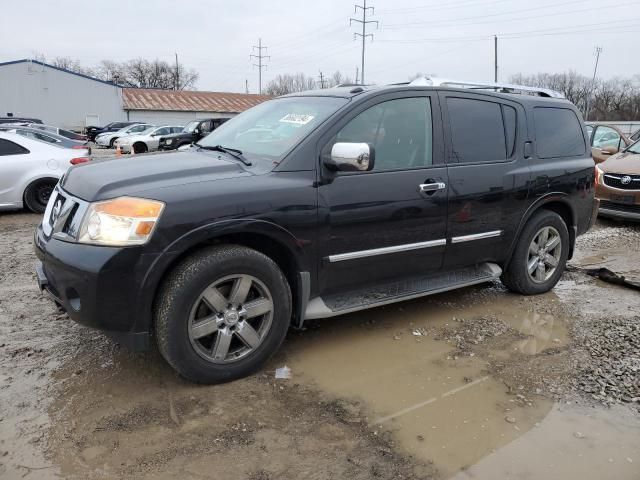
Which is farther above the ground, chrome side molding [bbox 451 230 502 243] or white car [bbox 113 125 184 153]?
chrome side molding [bbox 451 230 502 243]

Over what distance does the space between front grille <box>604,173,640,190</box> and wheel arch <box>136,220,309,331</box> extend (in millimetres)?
7104

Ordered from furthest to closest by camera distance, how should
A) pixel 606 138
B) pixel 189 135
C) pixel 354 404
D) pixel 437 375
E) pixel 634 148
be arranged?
pixel 189 135 < pixel 606 138 < pixel 634 148 < pixel 437 375 < pixel 354 404

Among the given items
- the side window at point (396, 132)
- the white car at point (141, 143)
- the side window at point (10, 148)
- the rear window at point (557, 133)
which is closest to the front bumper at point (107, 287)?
the side window at point (396, 132)

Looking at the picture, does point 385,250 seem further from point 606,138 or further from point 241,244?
point 606,138

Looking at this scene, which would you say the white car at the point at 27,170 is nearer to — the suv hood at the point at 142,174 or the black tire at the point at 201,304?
the suv hood at the point at 142,174

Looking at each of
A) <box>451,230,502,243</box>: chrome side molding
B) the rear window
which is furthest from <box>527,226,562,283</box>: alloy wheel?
the rear window

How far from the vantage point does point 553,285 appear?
516cm

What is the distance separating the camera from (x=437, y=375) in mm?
3482

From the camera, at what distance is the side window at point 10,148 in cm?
859

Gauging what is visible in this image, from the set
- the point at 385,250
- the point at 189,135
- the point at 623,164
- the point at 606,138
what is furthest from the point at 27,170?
the point at 189,135

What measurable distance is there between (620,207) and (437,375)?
6674 mm

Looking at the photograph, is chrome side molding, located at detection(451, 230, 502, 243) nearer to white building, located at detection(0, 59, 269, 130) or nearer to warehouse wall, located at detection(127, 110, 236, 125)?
white building, located at detection(0, 59, 269, 130)

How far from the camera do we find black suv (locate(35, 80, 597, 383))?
294cm

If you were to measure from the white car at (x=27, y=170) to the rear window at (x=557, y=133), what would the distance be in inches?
288
